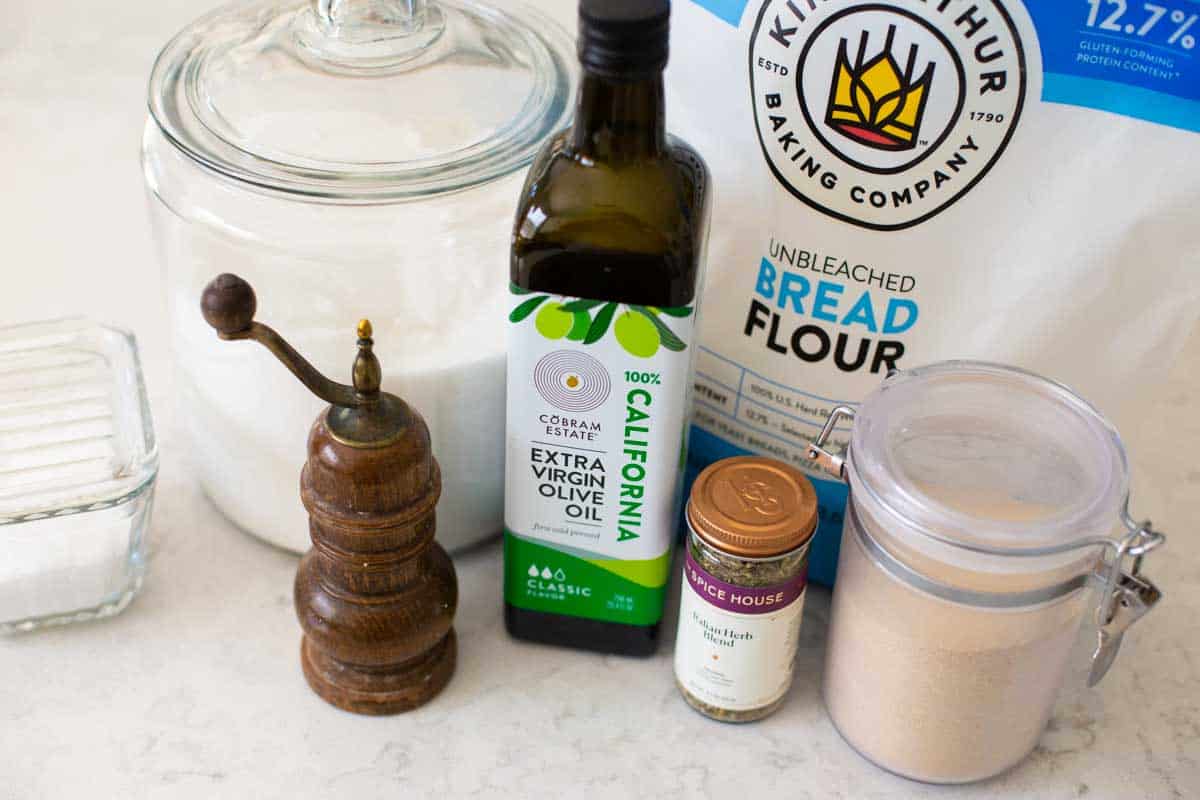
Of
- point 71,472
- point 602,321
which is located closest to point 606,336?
point 602,321

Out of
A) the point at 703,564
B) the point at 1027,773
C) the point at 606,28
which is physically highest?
the point at 606,28

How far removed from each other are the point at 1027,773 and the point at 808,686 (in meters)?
0.13

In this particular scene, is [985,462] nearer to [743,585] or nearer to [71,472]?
[743,585]

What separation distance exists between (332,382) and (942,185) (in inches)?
12.7

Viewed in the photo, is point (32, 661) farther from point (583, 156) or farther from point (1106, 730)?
point (1106, 730)

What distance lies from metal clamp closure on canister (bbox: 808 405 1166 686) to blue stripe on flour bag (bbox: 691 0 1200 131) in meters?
0.20

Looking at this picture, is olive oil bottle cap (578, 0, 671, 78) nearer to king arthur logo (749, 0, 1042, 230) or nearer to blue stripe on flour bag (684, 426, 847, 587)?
king arthur logo (749, 0, 1042, 230)

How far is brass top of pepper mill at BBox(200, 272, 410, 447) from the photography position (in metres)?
0.65

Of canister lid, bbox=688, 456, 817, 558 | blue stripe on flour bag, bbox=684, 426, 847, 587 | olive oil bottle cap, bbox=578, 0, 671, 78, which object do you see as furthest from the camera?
blue stripe on flour bag, bbox=684, 426, 847, 587

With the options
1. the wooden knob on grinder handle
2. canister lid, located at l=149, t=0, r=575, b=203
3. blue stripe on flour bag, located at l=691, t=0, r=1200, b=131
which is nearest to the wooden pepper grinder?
the wooden knob on grinder handle

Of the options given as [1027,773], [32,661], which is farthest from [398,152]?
[1027,773]

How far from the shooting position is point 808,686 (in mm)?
835

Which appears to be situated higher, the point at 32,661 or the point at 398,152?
the point at 398,152

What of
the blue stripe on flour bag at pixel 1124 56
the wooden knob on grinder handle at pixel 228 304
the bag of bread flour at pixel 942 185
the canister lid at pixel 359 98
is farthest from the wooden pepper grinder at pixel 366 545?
the blue stripe on flour bag at pixel 1124 56
